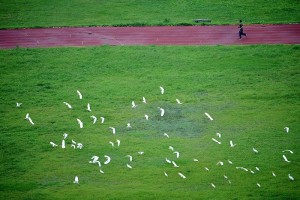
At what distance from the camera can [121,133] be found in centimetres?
1477

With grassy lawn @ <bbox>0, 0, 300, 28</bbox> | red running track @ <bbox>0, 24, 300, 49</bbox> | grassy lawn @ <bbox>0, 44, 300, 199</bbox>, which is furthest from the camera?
grassy lawn @ <bbox>0, 0, 300, 28</bbox>

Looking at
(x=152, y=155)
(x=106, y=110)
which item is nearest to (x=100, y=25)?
(x=106, y=110)

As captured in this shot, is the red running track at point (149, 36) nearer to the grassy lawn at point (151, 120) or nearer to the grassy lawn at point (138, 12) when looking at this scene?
the grassy lawn at point (138, 12)

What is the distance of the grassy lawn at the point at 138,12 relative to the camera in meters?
27.5

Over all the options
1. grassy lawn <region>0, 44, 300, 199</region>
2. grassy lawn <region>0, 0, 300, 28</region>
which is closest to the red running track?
grassy lawn <region>0, 0, 300, 28</region>

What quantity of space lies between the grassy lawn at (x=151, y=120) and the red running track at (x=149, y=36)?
1209 mm

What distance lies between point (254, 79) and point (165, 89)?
4.36m

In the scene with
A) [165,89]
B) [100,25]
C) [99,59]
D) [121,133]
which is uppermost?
[100,25]

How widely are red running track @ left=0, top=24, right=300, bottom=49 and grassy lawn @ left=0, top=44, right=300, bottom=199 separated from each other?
3.97 feet

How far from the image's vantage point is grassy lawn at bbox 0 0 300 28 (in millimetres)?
27484

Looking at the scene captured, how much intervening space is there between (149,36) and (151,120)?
10.2 meters

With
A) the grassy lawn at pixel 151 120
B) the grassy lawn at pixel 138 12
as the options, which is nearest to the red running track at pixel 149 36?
the grassy lawn at pixel 138 12

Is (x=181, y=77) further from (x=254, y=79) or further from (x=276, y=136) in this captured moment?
(x=276, y=136)

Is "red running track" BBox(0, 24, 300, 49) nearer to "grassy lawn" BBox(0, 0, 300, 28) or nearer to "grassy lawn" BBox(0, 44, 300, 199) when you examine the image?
"grassy lawn" BBox(0, 0, 300, 28)
